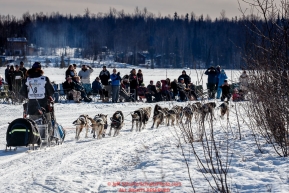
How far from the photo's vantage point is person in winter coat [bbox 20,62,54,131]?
9.12m

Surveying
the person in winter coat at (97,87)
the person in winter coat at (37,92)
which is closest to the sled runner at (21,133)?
the person in winter coat at (37,92)

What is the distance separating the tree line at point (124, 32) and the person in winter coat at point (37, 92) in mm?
67472

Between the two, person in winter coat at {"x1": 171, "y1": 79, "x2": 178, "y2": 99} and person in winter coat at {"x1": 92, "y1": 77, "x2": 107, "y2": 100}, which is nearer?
person in winter coat at {"x1": 92, "y1": 77, "x2": 107, "y2": 100}

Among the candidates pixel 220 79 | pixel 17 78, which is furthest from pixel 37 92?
pixel 220 79

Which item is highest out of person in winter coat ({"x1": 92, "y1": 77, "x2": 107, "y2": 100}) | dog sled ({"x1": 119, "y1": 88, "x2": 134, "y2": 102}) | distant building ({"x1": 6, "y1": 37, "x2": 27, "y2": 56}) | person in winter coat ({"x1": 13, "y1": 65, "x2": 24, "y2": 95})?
distant building ({"x1": 6, "y1": 37, "x2": 27, "y2": 56})

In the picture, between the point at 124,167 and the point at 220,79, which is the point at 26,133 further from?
the point at 220,79

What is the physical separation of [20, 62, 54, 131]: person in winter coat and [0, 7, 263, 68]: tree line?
221 ft

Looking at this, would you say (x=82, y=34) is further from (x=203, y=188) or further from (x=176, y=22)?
(x=203, y=188)

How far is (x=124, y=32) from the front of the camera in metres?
94.7

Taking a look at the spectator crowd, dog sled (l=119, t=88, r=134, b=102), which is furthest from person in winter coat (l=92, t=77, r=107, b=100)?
dog sled (l=119, t=88, r=134, b=102)

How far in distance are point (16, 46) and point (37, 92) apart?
2615 inches

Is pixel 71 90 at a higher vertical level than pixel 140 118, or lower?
higher

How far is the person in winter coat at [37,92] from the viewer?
9.12 m

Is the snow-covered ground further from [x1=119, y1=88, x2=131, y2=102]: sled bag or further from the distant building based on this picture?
the distant building
